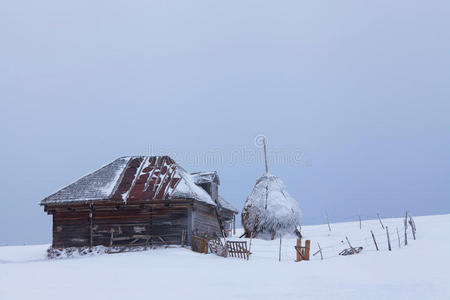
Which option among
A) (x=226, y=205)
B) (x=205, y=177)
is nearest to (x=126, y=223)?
(x=205, y=177)

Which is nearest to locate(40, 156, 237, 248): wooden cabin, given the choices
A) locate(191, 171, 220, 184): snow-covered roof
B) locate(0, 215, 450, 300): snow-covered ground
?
locate(0, 215, 450, 300): snow-covered ground

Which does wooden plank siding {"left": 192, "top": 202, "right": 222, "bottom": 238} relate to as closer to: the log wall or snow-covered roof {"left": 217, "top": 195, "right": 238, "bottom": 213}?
the log wall

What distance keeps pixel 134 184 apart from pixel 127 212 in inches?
71.6

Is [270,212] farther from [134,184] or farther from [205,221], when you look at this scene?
[134,184]

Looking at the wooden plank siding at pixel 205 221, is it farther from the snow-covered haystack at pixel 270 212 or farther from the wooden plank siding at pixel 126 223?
the snow-covered haystack at pixel 270 212

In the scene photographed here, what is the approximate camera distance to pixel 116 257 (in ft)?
69.2

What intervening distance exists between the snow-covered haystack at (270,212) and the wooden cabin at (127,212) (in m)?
4.42

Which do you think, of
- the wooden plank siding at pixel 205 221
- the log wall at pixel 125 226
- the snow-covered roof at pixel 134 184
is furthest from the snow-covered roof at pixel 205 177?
the log wall at pixel 125 226

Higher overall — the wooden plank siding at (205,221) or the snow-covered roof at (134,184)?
the snow-covered roof at (134,184)

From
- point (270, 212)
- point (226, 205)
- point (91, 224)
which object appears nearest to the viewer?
point (91, 224)

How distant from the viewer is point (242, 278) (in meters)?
13.8

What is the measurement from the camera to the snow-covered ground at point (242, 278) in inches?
434

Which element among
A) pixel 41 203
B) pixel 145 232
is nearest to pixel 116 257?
pixel 145 232

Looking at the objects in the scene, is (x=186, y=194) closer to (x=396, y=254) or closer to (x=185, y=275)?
(x=185, y=275)
